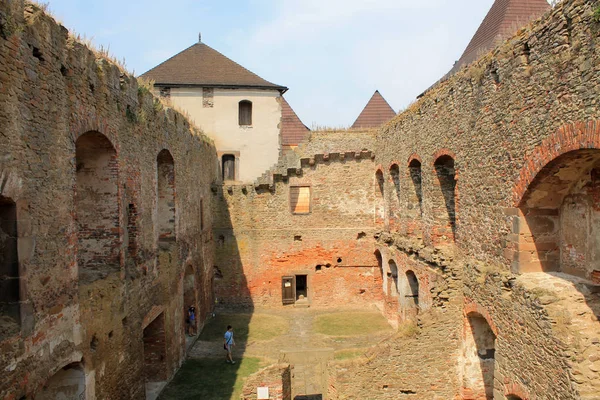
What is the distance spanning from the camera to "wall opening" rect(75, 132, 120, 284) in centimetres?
823

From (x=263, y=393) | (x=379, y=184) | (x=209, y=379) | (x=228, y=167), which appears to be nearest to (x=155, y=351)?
(x=209, y=379)

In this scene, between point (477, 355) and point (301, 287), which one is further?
point (301, 287)

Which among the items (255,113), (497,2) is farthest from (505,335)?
(255,113)

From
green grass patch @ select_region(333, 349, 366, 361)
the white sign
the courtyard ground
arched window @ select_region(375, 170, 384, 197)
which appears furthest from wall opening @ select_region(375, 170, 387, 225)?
the white sign

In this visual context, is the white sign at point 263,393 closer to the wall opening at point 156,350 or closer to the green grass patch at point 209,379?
the green grass patch at point 209,379

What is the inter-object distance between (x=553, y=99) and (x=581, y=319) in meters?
3.04

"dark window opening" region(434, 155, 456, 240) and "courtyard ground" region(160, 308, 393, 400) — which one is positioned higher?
"dark window opening" region(434, 155, 456, 240)

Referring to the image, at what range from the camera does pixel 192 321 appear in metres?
14.0

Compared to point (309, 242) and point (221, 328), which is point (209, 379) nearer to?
point (221, 328)

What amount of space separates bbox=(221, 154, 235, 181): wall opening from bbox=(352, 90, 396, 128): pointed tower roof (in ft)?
27.9

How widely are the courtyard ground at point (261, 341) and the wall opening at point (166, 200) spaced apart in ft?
11.6

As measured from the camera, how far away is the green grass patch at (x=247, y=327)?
14.6 metres

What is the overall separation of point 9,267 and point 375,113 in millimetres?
22964

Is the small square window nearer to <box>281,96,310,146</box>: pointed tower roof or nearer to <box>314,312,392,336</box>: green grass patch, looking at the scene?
<box>314,312,392,336</box>: green grass patch
